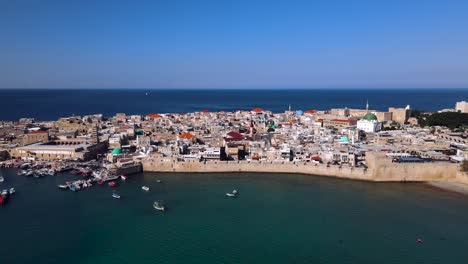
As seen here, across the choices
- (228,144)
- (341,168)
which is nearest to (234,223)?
(341,168)

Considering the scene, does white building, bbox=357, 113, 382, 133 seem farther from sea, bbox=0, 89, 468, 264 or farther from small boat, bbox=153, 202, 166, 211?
small boat, bbox=153, 202, 166, 211

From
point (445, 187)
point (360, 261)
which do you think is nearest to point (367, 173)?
point (445, 187)

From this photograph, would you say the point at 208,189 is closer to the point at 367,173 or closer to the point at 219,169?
the point at 219,169

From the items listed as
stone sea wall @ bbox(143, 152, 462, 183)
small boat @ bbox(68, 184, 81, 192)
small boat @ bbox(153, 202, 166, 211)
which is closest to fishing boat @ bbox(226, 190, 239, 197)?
small boat @ bbox(153, 202, 166, 211)

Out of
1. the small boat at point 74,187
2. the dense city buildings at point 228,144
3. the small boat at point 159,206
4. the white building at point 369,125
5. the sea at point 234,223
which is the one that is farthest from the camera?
the white building at point 369,125

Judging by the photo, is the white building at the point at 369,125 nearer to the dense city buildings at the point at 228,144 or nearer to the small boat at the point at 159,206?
the dense city buildings at the point at 228,144

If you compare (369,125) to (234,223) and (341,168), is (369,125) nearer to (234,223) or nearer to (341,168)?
(341,168)

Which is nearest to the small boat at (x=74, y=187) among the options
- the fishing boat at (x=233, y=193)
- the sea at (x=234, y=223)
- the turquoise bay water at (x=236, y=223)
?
the sea at (x=234, y=223)
